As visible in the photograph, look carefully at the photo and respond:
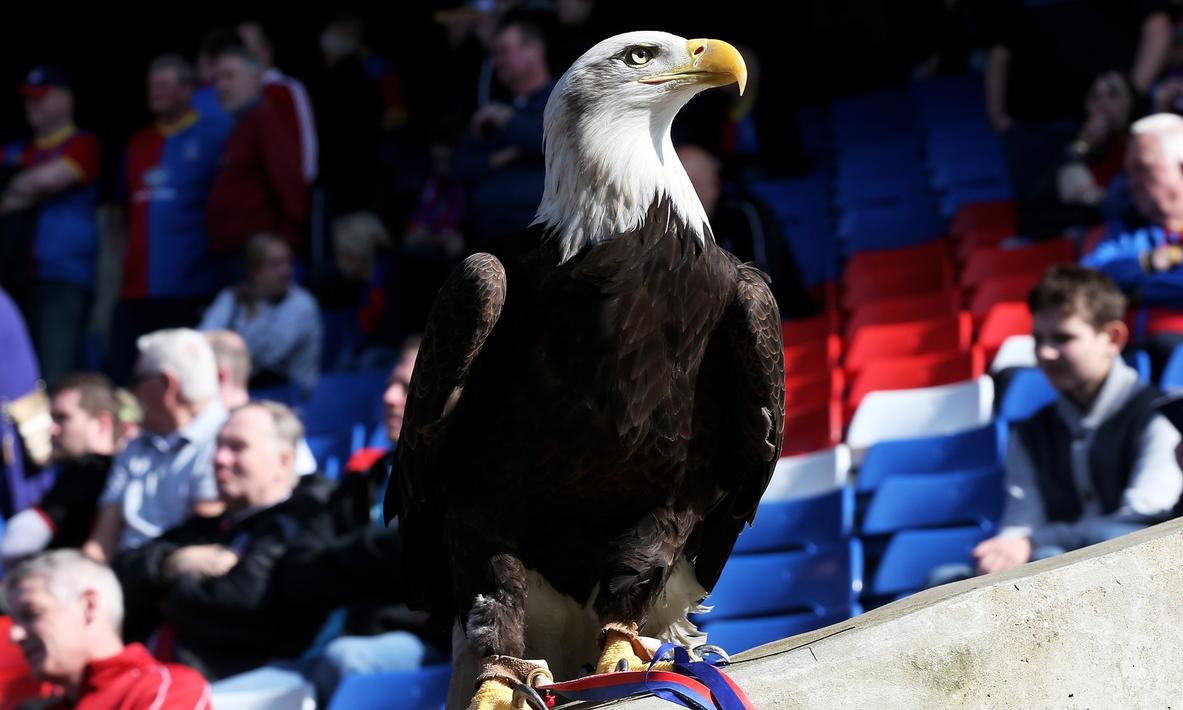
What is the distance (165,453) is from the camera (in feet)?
21.0

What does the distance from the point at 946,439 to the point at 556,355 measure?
112 inches

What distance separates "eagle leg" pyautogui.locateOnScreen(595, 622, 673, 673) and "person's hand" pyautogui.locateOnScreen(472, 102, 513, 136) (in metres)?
4.50

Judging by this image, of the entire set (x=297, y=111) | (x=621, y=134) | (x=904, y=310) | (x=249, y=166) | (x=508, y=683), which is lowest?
(x=904, y=310)

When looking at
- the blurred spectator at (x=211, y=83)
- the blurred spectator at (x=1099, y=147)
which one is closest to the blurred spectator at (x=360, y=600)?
the blurred spectator at (x=1099, y=147)

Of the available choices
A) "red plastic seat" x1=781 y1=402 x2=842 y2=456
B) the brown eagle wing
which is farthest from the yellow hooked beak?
"red plastic seat" x1=781 y1=402 x2=842 y2=456

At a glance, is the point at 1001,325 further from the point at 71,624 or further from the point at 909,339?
the point at 71,624

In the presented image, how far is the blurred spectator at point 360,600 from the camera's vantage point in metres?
4.98

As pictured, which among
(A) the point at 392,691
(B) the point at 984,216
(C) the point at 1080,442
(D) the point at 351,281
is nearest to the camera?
(A) the point at 392,691

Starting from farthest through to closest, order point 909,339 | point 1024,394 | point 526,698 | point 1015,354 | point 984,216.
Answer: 1. point 984,216
2. point 909,339
3. point 1015,354
4. point 1024,394
5. point 526,698

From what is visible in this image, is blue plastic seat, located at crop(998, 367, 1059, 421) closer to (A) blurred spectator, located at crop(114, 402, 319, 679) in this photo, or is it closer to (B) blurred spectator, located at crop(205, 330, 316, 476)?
(A) blurred spectator, located at crop(114, 402, 319, 679)

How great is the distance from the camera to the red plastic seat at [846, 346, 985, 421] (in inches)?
266

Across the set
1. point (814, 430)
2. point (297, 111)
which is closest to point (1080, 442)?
point (814, 430)

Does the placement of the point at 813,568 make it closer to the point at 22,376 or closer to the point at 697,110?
the point at 697,110

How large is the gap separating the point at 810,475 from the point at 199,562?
227 centimetres
